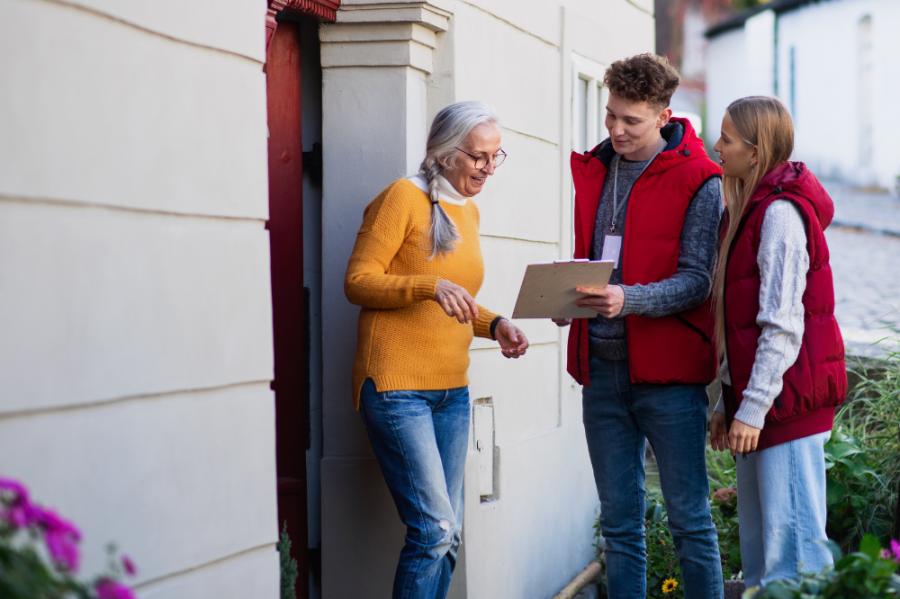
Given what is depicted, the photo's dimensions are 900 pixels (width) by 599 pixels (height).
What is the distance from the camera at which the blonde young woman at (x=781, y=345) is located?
341cm

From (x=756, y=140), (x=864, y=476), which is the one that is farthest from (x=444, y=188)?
(x=864, y=476)

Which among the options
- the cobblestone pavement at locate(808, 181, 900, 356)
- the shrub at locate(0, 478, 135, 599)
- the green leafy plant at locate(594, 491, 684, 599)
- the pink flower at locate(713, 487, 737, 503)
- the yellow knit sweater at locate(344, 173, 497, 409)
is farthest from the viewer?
the cobblestone pavement at locate(808, 181, 900, 356)

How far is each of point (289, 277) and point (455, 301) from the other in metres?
1.03

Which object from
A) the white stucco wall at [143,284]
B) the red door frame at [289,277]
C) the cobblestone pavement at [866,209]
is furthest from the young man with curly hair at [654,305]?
the cobblestone pavement at [866,209]

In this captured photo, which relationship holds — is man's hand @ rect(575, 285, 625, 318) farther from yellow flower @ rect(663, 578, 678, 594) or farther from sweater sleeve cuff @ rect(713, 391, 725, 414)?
yellow flower @ rect(663, 578, 678, 594)

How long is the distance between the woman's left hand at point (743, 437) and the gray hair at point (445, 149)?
99cm

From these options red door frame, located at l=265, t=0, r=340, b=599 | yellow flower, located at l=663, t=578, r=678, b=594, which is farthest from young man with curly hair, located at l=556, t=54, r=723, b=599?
yellow flower, located at l=663, t=578, r=678, b=594

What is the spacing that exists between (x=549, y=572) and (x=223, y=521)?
2783 mm

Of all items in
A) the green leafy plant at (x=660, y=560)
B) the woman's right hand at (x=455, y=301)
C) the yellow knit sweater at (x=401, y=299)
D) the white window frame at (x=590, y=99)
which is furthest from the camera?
the white window frame at (x=590, y=99)

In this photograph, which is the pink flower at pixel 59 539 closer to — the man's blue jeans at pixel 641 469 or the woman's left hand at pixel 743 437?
the woman's left hand at pixel 743 437

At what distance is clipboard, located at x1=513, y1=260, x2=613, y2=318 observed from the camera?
143 inches

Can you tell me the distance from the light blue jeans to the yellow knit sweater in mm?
979

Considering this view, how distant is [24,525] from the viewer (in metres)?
1.89

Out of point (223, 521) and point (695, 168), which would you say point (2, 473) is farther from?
point (695, 168)
